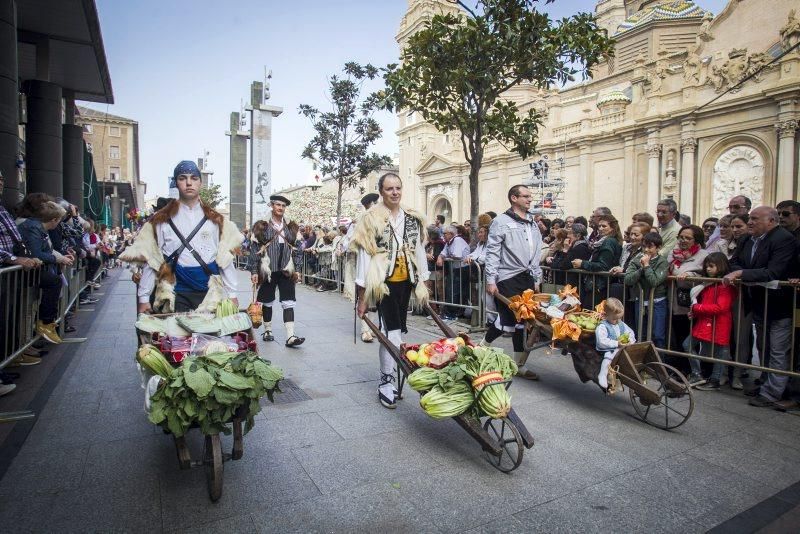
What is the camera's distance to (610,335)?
424 cm

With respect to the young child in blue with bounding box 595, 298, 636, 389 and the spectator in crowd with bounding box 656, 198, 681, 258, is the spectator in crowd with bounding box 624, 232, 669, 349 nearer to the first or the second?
the spectator in crowd with bounding box 656, 198, 681, 258

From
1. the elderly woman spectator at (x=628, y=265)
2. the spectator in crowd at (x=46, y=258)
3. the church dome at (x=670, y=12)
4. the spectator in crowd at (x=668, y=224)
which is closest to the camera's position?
the spectator in crowd at (x=46, y=258)

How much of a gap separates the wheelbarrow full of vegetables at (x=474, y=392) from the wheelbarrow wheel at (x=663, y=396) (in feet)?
4.58

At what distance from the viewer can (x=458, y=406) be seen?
3.18 meters

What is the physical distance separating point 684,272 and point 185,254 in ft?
16.8

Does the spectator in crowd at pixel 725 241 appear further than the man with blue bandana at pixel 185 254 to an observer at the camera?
Yes

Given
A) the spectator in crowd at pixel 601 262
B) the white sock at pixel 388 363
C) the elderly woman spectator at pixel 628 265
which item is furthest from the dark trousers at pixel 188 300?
the spectator in crowd at pixel 601 262

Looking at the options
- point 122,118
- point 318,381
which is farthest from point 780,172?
point 122,118

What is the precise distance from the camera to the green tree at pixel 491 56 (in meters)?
7.49

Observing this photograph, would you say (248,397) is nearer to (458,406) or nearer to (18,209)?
(458,406)

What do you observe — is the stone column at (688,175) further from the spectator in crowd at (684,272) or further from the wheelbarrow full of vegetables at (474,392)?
the wheelbarrow full of vegetables at (474,392)

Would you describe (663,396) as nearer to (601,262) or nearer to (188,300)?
(601,262)

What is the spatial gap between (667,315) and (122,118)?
70101 mm

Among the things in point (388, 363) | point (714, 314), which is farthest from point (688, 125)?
point (388, 363)
